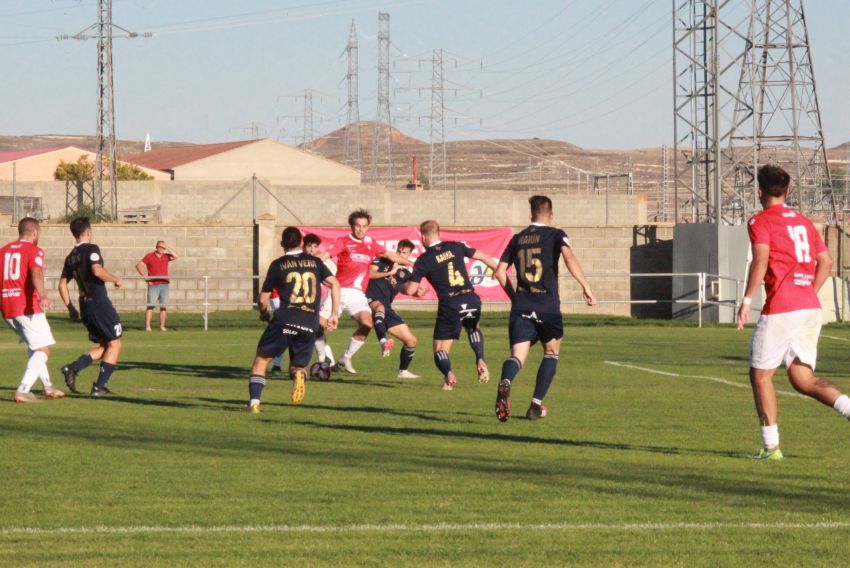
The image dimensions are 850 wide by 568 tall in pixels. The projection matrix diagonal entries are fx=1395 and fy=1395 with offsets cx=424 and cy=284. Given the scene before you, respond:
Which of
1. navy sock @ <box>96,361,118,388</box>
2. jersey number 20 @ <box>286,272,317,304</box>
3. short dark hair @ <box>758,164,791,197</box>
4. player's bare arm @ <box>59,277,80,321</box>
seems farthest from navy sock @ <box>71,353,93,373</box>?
short dark hair @ <box>758,164,791,197</box>

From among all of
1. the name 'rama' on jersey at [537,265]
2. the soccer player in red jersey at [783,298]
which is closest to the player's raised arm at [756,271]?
the soccer player in red jersey at [783,298]

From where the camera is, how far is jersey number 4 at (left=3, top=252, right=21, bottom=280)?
14672 millimetres

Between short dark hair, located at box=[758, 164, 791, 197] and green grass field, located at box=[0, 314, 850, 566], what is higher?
short dark hair, located at box=[758, 164, 791, 197]

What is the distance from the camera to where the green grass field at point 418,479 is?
22.7 feet

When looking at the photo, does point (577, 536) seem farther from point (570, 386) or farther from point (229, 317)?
point (229, 317)

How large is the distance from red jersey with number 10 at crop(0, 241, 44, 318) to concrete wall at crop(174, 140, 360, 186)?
8172 cm

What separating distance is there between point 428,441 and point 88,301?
5630 millimetres

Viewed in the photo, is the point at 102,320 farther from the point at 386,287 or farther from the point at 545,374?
the point at 545,374

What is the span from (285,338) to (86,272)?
296 centimetres

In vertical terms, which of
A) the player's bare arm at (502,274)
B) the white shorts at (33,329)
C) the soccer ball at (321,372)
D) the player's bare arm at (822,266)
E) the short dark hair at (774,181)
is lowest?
the soccer ball at (321,372)

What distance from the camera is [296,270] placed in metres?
13.4

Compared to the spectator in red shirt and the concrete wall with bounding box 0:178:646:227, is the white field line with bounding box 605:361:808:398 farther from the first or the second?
the concrete wall with bounding box 0:178:646:227

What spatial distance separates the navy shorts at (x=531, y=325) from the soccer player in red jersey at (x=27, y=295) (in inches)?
206

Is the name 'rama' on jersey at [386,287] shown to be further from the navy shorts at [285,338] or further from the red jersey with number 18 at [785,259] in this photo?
the red jersey with number 18 at [785,259]
